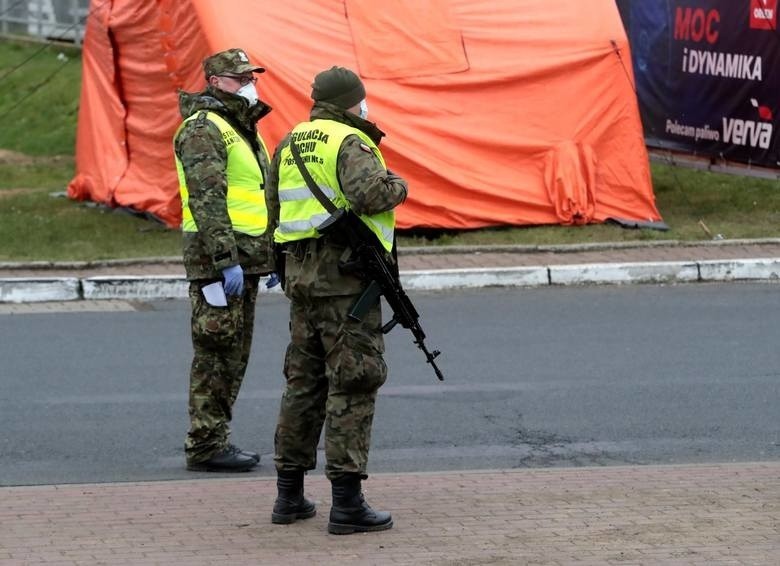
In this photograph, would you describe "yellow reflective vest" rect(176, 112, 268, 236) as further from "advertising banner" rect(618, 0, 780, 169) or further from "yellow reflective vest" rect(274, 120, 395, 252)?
"advertising banner" rect(618, 0, 780, 169)

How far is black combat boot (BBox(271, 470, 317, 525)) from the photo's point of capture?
5.74 meters

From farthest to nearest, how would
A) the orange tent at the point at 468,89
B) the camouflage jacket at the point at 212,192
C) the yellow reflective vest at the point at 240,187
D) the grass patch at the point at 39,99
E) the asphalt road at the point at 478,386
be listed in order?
the grass patch at the point at 39,99
the orange tent at the point at 468,89
the asphalt road at the point at 478,386
the yellow reflective vest at the point at 240,187
the camouflage jacket at the point at 212,192

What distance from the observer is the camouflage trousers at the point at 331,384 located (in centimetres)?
554

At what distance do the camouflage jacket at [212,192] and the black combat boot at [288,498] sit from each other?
1.04 m

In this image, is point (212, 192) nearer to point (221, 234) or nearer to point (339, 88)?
point (221, 234)

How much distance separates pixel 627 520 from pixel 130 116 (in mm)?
10371

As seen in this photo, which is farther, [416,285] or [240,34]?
[240,34]

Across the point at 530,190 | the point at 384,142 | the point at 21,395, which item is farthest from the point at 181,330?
the point at 530,190

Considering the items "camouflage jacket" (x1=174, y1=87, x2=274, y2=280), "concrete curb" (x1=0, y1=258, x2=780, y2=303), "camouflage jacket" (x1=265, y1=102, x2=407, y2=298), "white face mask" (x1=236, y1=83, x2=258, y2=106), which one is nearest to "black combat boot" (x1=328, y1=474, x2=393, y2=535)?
"camouflage jacket" (x1=265, y1=102, x2=407, y2=298)

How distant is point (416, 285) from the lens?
11.7m

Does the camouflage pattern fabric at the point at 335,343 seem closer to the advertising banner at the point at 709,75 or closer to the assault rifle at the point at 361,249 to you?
the assault rifle at the point at 361,249

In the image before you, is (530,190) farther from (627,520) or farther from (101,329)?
(627,520)

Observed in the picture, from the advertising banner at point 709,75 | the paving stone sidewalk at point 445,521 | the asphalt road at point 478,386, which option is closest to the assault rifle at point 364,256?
the paving stone sidewalk at point 445,521

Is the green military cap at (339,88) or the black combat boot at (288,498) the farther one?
the black combat boot at (288,498)
